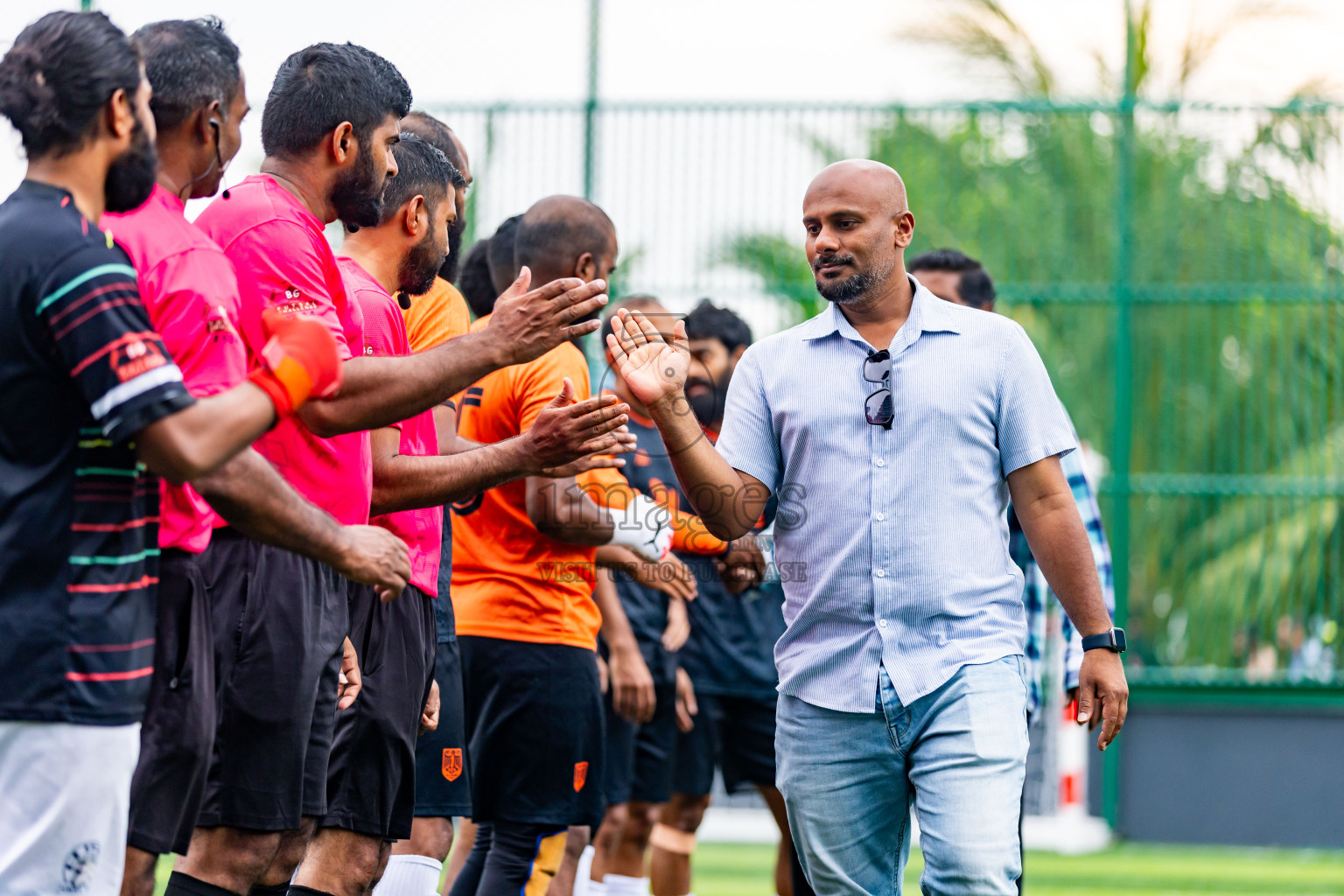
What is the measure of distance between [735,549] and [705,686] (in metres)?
0.92

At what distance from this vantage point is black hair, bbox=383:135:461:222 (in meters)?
4.07

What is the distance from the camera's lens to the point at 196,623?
3010 millimetres

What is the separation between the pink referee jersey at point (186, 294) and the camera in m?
2.84

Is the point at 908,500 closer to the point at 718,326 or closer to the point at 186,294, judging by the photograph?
the point at 186,294

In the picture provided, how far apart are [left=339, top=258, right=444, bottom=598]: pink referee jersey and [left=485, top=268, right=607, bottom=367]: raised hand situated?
42 cm

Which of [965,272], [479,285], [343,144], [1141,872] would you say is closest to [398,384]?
[343,144]

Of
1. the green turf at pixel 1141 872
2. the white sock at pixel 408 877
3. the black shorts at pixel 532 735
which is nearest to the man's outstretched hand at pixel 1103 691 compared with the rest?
the black shorts at pixel 532 735

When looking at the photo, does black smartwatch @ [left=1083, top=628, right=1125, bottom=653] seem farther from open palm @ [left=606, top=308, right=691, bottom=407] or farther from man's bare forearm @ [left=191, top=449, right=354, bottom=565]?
man's bare forearm @ [left=191, top=449, right=354, bottom=565]

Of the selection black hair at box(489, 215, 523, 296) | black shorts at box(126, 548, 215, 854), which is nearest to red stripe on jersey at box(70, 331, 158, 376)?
black shorts at box(126, 548, 215, 854)

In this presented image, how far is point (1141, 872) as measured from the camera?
9406 mm

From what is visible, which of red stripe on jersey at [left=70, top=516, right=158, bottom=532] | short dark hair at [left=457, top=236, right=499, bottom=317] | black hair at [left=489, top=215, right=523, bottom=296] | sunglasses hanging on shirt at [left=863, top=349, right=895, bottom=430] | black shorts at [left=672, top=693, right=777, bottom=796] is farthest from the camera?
black shorts at [left=672, top=693, right=777, bottom=796]

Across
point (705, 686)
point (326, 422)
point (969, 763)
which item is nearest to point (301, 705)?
point (326, 422)

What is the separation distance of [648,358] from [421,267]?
0.81m

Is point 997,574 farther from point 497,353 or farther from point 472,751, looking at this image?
point 472,751
